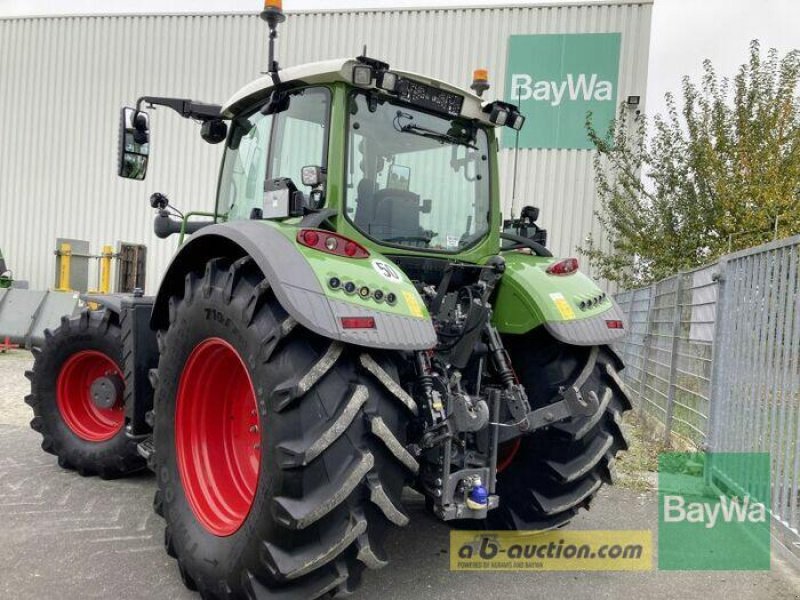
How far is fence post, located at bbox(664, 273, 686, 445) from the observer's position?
229 inches

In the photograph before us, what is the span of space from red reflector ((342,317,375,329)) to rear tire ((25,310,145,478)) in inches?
101

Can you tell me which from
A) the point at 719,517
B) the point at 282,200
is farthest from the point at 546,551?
the point at 282,200

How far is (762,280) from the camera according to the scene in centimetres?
401

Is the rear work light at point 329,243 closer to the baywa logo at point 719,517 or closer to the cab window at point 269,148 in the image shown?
the cab window at point 269,148

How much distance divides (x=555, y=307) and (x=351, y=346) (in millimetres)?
1199

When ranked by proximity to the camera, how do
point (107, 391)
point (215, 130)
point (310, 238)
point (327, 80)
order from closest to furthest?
Answer: point (310, 238) < point (327, 80) < point (215, 130) < point (107, 391)

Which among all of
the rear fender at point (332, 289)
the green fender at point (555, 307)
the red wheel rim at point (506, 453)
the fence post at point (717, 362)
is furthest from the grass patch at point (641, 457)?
the rear fender at point (332, 289)

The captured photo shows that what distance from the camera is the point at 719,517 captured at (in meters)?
4.08

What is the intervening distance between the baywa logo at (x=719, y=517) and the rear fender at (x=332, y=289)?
6.75 ft

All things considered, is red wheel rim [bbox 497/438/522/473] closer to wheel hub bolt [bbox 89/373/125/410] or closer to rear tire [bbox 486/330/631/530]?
rear tire [bbox 486/330/631/530]

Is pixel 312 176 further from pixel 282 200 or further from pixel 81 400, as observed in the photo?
pixel 81 400

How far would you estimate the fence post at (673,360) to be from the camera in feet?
19.1

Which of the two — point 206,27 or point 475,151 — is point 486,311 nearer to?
point 475,151

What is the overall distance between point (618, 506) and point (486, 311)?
217 cm
